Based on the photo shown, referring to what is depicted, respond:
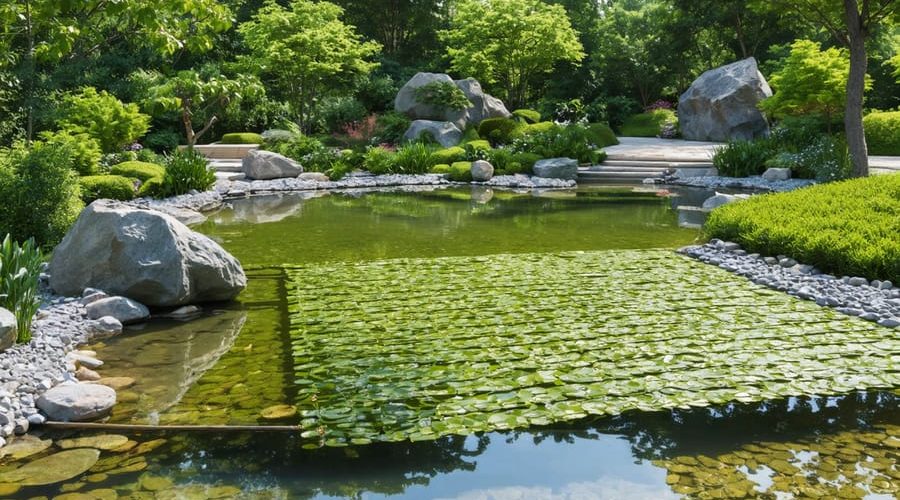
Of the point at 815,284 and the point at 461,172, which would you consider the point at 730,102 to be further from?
the point at 815,284

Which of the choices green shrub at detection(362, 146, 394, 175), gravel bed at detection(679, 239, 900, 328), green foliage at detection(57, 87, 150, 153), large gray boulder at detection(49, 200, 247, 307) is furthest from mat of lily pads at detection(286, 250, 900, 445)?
green shrub at detection(362, 146, 394, 175)

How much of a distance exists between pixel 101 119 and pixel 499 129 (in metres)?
11.7

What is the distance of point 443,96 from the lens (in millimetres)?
24391

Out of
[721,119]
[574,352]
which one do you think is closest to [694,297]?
[574,352]

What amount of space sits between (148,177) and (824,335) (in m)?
12.9

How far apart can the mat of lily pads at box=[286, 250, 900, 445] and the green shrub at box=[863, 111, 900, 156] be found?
1630 cm

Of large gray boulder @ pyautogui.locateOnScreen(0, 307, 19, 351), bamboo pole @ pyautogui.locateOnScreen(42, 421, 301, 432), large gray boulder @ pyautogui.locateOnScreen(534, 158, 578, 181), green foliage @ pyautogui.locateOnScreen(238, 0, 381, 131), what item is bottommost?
bamboo pole @ pyautogui.locateOnScreen(42, 421, 301, 432)

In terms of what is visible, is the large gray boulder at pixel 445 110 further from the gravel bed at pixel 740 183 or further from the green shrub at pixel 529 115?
the gravel bed at pixel 740 183

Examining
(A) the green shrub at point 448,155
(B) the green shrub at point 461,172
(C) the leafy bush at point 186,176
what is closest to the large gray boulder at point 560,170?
(B) the green shrub at point 461,172

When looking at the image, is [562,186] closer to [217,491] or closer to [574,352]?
[574,352]

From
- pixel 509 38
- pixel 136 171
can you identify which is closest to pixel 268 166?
pixel 136 171

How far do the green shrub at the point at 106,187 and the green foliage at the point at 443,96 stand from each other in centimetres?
1237

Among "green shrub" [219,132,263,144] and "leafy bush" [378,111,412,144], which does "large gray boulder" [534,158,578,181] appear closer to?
"leafy bush" [378,111,412,144]

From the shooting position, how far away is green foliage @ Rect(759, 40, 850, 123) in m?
17.3
